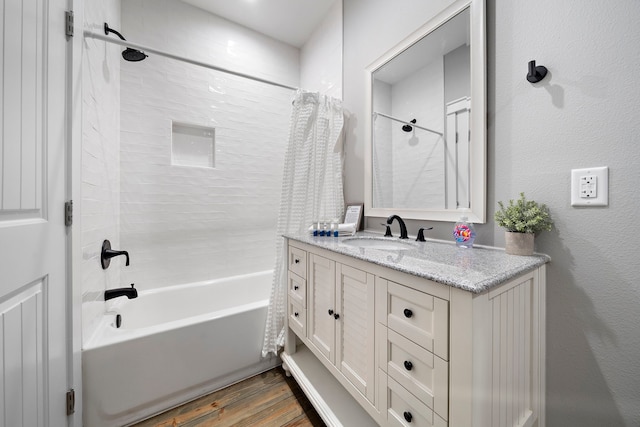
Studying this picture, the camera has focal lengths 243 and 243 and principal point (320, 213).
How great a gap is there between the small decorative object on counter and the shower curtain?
2.97 feet

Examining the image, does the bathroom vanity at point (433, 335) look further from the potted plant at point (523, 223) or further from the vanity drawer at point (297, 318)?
the vanity drawer at point (297, 318)

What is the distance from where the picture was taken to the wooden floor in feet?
4.10

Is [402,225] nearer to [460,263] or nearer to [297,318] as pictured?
[460,263]

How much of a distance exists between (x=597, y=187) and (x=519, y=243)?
0.91 feet

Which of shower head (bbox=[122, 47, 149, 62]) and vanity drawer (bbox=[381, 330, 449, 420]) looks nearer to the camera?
vanity drawer (bbox=[381, 330, 449, 420])

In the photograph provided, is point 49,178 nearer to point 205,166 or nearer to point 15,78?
point 15,78

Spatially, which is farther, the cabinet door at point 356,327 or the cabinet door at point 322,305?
the cabinet door at point 322,305

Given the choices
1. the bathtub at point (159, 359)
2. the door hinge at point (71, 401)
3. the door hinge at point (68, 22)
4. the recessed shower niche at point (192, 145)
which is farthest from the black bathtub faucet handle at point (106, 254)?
the door hinge at point (68, 22)

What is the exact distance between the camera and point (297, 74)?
262 centimetres

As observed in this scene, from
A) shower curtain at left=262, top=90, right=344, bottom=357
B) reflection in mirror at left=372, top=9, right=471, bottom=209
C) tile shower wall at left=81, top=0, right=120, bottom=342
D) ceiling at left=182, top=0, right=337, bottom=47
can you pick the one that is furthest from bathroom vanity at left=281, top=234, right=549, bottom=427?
ceiling at left=182, top=0, right=337, bottom=47

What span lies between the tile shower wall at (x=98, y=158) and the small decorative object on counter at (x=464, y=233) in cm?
173

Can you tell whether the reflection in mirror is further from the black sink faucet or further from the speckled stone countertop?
the speckled stone countertop

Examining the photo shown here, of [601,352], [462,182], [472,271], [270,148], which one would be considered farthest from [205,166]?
[601,352]

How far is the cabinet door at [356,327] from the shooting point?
911 millimetres
